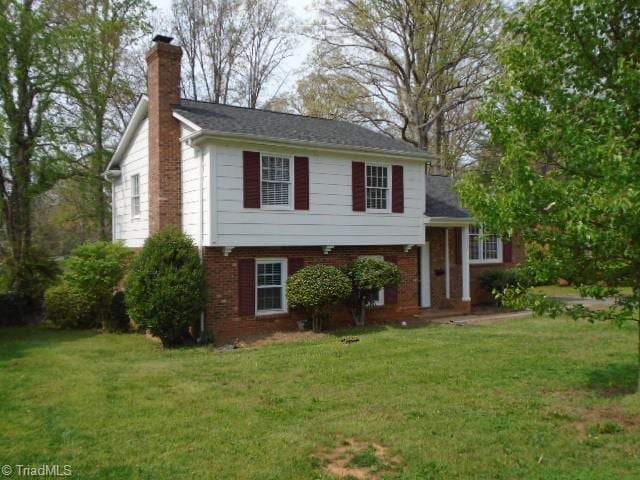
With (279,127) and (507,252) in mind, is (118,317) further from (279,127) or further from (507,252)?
(507,252)

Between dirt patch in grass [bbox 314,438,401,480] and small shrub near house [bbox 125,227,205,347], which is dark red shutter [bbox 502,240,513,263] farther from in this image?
dirt patch in grass [bbox 314,438,401,480]

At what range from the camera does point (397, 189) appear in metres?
15.9

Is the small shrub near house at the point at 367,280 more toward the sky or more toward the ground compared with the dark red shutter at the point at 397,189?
more toward the ground

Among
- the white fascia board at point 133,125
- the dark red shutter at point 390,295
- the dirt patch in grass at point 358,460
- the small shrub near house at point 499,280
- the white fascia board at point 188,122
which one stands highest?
the white fascia board at point 133,125

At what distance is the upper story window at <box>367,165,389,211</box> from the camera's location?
608 inches

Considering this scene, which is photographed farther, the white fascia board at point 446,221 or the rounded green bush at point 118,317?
the white fascia board at point 446,221

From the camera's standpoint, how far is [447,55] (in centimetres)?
2756

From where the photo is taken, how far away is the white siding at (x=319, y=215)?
1278 cm

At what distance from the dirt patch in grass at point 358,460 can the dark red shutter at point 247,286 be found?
7.62 meters

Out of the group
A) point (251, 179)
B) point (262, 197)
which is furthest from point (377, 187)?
point (251, 179)

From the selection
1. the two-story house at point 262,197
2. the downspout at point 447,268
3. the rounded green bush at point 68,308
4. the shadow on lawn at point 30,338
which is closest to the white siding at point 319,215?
the two-story house at point 262,197

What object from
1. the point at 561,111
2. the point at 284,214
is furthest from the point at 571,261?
the point at 284,214

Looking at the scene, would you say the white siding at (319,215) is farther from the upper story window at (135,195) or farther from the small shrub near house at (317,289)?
the upper story window at (135,195)

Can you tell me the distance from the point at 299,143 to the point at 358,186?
7.77 feet
